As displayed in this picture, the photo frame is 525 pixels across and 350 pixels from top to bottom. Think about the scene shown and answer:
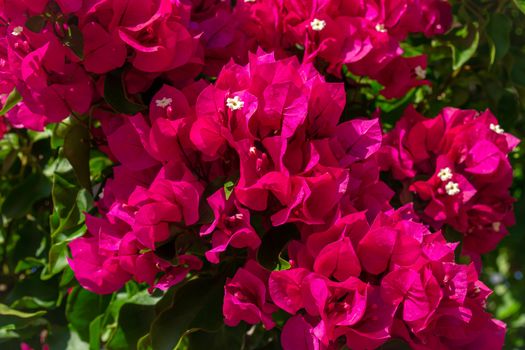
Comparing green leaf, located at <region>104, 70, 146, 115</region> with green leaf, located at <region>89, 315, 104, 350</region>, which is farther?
green leaf, located at <region>89, 315, 104, 350</region>

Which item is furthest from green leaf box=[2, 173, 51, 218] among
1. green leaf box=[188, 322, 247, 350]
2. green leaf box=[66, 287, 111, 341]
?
green leaf box=[188, 322, 247, 350]

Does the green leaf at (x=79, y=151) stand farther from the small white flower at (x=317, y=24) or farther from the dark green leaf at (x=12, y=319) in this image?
the small white flower at (x=317, y=24)

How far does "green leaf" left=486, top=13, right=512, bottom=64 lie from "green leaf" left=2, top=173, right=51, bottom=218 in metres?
0.92

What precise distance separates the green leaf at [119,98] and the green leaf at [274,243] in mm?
271

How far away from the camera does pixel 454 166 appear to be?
3.97 feet

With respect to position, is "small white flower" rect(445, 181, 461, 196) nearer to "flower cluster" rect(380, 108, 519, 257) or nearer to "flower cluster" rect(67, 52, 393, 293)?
"flower cluster" rect(380, 108, 519, 257)

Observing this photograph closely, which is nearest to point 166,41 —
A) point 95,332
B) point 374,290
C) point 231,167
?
point 231,167

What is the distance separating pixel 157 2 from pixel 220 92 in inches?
7.7

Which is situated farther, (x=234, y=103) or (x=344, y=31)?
(x=344, y=31)

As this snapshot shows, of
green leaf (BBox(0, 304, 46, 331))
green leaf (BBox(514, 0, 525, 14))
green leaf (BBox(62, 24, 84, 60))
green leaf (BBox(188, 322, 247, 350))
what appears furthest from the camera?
green leaf (BBox(514, 0, 525, 14))

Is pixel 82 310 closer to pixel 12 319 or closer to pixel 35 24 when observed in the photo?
pixel 12 319

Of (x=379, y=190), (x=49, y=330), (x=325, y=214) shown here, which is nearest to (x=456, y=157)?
(x=379, y=190)

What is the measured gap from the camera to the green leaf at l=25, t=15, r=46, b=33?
1.03m

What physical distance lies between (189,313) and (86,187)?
0.27m
